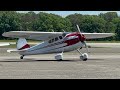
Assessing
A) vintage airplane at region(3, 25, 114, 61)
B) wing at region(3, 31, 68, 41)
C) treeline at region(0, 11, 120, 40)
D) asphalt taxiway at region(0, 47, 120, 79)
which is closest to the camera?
asphalt taxiway at region(0, 47, 120, 79)

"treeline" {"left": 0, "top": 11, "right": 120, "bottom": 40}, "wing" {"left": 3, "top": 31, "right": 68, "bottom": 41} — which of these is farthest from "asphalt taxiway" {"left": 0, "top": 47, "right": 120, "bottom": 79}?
"treeline" {"left": 0, "top": 11, "right": 120, "bottom": 40}

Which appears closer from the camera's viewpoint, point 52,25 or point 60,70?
point 60,70

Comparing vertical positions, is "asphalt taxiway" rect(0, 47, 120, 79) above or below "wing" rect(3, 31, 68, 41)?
below

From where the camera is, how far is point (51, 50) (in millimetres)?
27594

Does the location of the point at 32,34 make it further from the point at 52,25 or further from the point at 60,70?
the point at 52,25

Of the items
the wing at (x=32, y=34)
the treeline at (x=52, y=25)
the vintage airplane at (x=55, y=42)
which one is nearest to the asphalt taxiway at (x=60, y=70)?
the vintage airplane at (x=55, y=42)

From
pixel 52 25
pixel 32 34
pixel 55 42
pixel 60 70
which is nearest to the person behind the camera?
pixel 60 70

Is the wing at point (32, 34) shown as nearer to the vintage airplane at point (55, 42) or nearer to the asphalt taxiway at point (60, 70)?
the vintage airplane at point (55, 42)

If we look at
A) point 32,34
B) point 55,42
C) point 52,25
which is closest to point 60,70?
point 55,42

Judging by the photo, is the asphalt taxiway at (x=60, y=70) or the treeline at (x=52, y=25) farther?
the treeline at (x=52, y=25)

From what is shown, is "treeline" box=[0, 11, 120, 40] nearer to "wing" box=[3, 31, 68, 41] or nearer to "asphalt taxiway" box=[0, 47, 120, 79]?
"wing" box=[3, 31, 68, 41]
